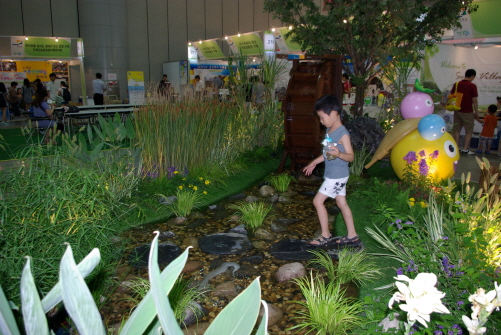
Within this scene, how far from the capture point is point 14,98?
653 inches

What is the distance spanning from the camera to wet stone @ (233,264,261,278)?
3432mm

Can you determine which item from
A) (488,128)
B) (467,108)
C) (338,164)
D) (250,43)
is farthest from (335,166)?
(250,43)

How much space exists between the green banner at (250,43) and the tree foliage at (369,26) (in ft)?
32.5

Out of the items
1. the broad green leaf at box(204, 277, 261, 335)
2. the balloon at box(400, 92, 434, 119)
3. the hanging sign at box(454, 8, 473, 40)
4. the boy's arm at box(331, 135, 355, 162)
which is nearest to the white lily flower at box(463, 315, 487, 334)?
the broad green leaf at box(204, 277, 261, 335)

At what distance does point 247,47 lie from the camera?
18609 mm

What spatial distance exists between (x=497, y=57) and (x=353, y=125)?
16.3ft

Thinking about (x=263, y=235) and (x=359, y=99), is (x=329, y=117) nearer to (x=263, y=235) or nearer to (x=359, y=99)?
(x=263, y=235)

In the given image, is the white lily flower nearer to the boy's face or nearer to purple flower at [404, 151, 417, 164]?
the boy's face

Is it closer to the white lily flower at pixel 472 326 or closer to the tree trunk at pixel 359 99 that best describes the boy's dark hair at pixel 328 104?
the white lily flower at pixel 472 326

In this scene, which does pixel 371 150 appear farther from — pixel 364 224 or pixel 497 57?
pixel 497 57

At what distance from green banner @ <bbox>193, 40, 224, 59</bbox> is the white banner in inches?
478

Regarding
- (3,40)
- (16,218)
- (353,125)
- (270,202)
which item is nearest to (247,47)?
(3,40)

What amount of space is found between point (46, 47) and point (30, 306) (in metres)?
17.0

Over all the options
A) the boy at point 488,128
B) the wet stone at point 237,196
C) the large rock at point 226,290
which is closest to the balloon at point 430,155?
the wet stone at point 237,196
